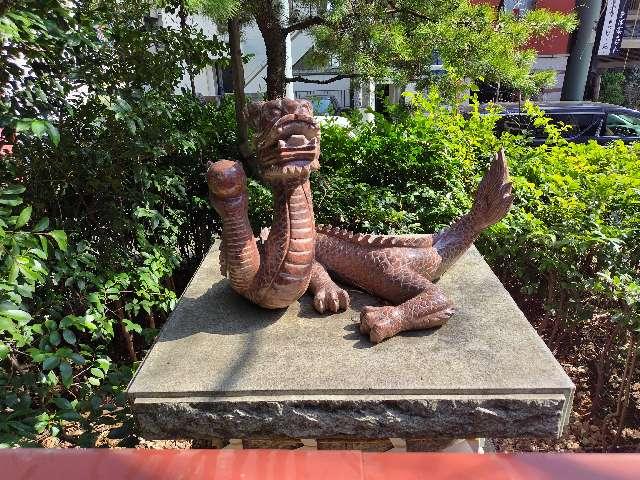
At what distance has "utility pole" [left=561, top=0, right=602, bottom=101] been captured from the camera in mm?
10695

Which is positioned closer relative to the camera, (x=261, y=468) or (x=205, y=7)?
(x=261, y=468)

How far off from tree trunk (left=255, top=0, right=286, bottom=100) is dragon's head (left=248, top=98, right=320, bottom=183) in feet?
6.64

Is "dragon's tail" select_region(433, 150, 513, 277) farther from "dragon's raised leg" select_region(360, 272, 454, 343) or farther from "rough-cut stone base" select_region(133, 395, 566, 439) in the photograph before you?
"rough-cut stone base" select_region(133, 395, 566, 439)

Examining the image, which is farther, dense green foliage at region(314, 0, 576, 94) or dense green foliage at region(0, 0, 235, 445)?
dense green foliage at region(314, 0, 576, 94)

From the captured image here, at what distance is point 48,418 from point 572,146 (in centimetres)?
383

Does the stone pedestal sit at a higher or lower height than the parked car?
lower

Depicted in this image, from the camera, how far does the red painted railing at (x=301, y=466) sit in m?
0.66

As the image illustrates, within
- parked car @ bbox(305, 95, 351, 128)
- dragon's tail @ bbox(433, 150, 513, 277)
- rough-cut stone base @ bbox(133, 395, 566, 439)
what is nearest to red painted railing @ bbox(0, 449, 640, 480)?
rough-cut stone base @ bbox(133, 395, 566, 439)

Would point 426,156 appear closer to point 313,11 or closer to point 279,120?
point 313,11

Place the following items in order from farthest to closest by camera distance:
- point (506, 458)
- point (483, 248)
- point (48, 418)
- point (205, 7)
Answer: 1. point (483, 248)
2. point (205, 7)
3. point (48, 418)
4. point (506, 458)

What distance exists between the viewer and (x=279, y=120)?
1860mm

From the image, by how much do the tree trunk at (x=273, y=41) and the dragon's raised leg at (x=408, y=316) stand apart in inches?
104

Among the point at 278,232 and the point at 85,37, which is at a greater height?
the point at 85,37

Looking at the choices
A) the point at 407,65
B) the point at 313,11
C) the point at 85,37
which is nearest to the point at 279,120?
the point at 85,37
